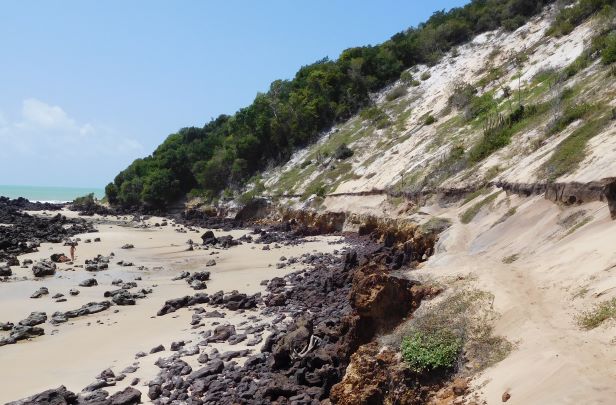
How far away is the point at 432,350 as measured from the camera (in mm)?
9461

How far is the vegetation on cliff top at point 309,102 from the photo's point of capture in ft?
221

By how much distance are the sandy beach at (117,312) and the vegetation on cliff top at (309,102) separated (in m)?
32.8

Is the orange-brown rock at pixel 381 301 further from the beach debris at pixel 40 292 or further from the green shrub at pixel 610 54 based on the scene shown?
the green shrub at pixel 610 54

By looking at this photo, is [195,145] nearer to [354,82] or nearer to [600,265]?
[354,82]

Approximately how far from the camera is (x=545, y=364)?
25.1ft

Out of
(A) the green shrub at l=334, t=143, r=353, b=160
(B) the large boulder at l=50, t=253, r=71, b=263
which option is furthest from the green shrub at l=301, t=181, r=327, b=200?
(B) the large boulder at l=50, t=253, r=71, b=263

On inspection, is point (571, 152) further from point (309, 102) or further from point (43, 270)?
point (309, 102)

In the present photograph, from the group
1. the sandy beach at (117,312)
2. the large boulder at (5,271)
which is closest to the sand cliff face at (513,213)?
the sandy beach at (117,312)

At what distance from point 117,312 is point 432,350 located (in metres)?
14.9

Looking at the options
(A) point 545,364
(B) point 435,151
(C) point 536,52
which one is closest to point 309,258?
(B) point 435,151

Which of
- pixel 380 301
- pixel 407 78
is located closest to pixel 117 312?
pixel 380 301

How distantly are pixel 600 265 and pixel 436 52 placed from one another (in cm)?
6162

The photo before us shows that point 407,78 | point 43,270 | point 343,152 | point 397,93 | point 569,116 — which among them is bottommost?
point 569,116

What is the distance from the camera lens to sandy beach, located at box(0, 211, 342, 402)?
13.8 metres
